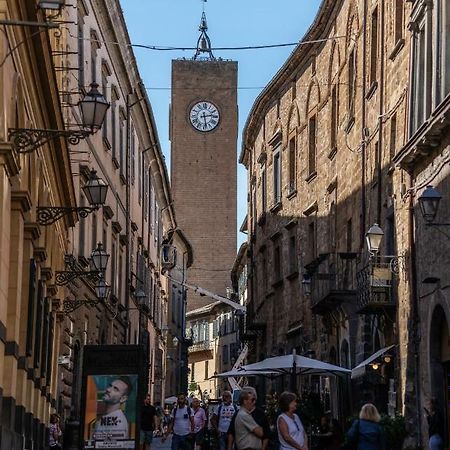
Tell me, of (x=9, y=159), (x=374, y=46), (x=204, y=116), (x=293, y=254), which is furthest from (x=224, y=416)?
(x=204, y=116)

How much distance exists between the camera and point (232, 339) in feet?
292

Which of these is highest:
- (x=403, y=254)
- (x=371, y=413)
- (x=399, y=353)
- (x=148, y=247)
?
(x=148, y=247)

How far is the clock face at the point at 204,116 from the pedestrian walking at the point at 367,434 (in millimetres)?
71240

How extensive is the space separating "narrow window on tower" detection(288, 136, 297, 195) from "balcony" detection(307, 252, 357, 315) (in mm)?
6202

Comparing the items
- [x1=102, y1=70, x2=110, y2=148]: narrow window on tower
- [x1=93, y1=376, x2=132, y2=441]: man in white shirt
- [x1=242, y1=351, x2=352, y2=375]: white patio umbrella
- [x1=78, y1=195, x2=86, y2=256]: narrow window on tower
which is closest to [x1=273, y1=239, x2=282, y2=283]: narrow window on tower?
[x1=102, y1=70, x2=110, y2=148]: narrow window on tower

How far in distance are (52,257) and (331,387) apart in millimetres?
12366

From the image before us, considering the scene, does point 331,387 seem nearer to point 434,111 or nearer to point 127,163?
point 127,163

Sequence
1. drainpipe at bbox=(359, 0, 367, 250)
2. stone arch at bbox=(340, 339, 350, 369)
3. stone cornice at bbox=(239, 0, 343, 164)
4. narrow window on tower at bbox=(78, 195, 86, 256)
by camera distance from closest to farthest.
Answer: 1. drainpipe at bbox=(359, 0, 367, 250)
2. narrow window on tower at bbox=(78, 195, 86, 256)
3. stone arch at bbox=(340, 339, 350, 369)
4. stone cornice at bbox=(239, 0, 343, 164)

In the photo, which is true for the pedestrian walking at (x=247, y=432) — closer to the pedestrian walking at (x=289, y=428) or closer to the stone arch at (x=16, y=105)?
the pedestrian walking at (x=289, y=428)

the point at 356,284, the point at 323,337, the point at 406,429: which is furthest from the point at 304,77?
the point at 406,429

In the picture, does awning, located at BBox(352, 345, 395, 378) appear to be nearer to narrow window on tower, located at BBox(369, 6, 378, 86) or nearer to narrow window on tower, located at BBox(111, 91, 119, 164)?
narrow window on tower, located at BBox(369, 6, 378, 86)

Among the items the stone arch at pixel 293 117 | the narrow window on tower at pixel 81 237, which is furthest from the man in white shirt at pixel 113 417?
the stone arch at pixel 293 117

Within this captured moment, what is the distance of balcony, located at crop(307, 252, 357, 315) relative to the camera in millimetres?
30844

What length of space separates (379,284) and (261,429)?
41.6ft
